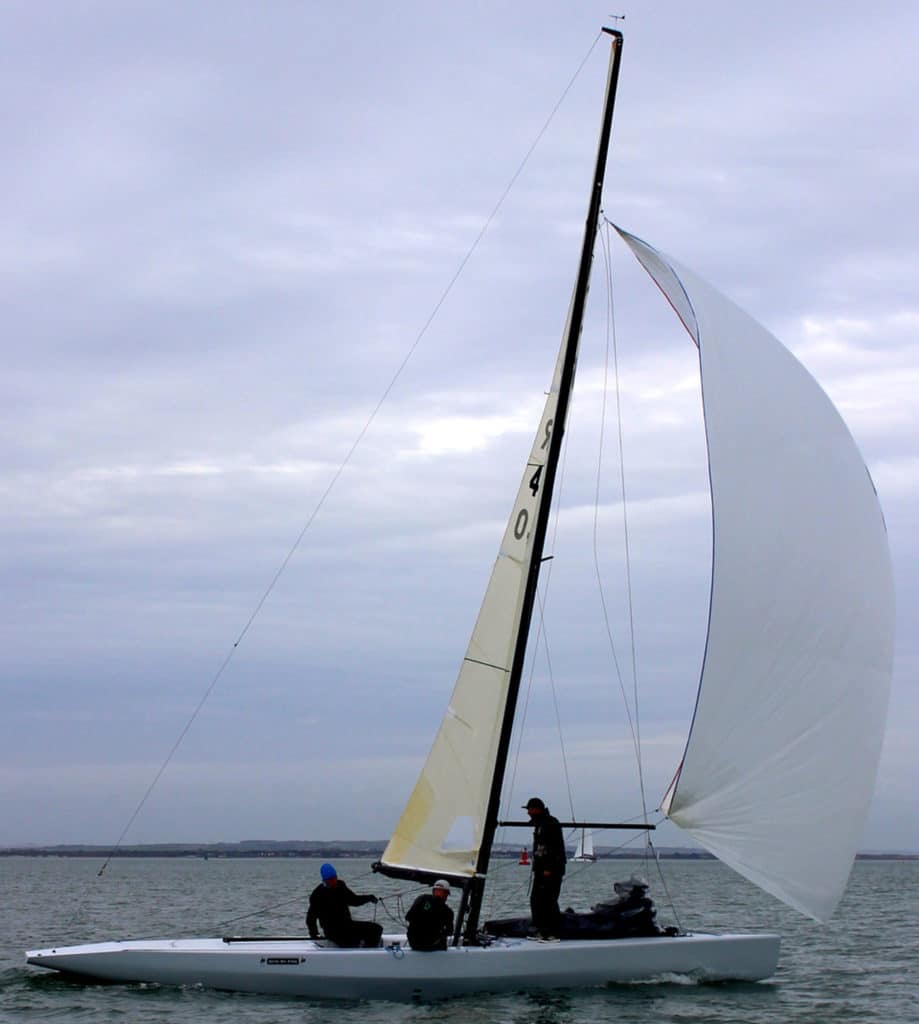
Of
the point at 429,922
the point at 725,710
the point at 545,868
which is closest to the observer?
the point at 725,710

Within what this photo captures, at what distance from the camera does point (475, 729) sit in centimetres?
1395

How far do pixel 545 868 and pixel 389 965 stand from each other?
1.78m

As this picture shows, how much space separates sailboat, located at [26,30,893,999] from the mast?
2 cm

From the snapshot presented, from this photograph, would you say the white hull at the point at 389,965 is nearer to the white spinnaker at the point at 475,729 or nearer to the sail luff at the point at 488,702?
the sail luff at the point at 488,702

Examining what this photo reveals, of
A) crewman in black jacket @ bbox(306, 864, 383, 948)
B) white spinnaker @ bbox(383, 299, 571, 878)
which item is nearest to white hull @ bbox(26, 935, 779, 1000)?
crewman in black jacket @ bbox(306, 864, 383, 948)

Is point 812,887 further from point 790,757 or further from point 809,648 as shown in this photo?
point 809,648

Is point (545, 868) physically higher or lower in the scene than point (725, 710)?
lower

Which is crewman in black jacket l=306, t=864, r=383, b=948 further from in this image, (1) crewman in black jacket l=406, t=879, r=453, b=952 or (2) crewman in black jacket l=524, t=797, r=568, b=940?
(2) crewman in black jacket l=524, t=797, r=568, b=940

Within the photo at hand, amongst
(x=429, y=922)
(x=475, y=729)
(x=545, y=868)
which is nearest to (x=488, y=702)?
(x=475, y=729)

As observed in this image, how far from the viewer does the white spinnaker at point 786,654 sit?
12664mm

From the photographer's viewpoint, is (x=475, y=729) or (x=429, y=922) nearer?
(x=429, y=922)

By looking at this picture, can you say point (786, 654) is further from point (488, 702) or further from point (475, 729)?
point (475, 729)

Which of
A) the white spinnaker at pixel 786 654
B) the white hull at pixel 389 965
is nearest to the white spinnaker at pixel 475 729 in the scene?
the white hull at pixel 389 965

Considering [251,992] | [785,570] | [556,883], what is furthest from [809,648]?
[251,992]
